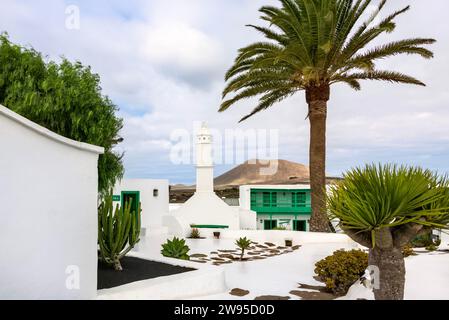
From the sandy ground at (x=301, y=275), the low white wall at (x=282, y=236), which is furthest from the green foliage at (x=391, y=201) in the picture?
the low white wall at (x=282, y=236)

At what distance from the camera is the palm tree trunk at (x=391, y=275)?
233 inches

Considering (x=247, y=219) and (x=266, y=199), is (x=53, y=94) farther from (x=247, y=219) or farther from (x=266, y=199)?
(x=266, y=199)

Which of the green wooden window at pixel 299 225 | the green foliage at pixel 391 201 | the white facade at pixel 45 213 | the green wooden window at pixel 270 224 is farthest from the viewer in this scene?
the green wooden window at pixel 270 224

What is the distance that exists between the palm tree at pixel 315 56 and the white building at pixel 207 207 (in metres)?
9.87

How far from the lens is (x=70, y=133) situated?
9031 mm

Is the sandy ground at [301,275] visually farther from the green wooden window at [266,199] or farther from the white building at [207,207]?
the green wooden window at [266,199]

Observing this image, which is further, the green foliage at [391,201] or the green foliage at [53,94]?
the green foliage at [53,94]

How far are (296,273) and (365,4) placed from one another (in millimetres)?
11530

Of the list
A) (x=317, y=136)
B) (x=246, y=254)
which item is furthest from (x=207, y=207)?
(x=317, y=136)

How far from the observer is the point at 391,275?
594 cm

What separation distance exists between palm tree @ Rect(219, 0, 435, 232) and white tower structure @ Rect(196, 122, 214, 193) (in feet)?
33.0

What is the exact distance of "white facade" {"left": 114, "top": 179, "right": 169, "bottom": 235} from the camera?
21.1m

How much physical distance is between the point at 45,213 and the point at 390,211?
5788mm

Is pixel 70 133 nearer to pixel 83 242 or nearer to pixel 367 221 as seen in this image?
pixel 83 242
